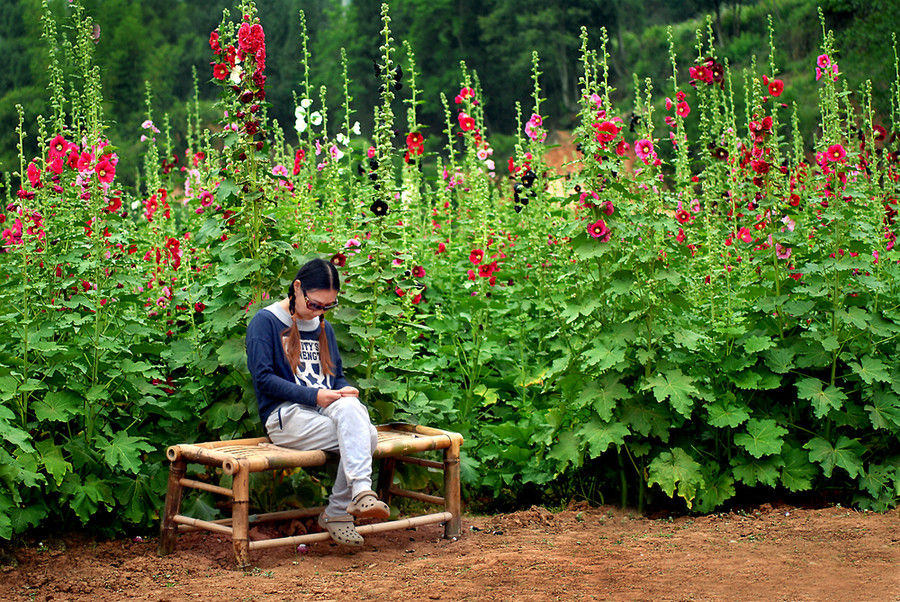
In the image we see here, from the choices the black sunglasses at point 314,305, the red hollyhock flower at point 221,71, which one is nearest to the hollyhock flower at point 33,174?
the red hollyhock flower at point 221,71

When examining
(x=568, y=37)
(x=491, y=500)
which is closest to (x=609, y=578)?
(x=491, y=500)

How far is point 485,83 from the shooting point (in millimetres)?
33344

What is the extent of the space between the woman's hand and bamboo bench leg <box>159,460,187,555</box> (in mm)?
666

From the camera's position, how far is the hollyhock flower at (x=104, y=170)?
15.2 ft

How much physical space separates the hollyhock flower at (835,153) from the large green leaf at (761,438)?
1.41 metres

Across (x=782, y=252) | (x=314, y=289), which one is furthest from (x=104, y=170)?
(x=782, y=252)

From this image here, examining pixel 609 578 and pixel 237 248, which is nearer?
pixel 609 578

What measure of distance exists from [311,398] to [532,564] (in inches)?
46.3

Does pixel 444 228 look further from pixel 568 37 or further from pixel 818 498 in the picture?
pixel 568 37

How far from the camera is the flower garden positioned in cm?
454

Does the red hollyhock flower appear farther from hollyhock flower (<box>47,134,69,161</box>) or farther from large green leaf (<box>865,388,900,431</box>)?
large green leaf (<box>865,388,900,431</box>)

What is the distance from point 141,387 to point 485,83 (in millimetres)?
29949

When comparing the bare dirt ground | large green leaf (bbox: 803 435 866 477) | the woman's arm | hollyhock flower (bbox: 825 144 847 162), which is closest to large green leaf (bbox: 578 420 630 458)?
the bare dirt ground

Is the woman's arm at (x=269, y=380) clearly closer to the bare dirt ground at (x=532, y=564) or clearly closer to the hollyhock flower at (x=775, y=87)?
the bare dirt ground at (x=532, y=564)
